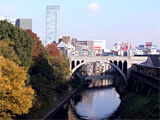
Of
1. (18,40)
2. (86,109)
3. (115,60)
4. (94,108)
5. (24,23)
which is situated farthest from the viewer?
(24,23)

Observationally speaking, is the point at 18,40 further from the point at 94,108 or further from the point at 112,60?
the point at 112,60

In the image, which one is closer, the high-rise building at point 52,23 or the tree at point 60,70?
the tree at point 60,70

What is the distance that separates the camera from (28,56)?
29219 mm

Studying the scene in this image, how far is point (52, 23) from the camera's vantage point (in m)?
176

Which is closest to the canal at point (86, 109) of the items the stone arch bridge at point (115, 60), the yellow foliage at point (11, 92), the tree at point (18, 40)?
the tree at point (18, 40)

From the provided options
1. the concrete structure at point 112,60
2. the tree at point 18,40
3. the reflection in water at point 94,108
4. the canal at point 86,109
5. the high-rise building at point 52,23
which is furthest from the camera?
the high-rise building at point 52,23

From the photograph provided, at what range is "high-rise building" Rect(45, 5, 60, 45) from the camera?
577 ft

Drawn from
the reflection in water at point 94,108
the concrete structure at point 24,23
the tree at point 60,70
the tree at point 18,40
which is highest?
the concrete structure at point 24,23

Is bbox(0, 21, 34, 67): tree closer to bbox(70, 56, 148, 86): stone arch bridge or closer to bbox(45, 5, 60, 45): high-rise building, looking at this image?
bbox(70, 56, 148, 86): stone arch bridge

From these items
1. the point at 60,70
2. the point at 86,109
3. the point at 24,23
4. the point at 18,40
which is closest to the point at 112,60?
the point at 60,70

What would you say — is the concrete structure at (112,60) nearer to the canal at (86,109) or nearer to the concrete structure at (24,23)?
the canal at (86,109)

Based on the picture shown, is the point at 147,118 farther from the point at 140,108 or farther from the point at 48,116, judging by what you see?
the point at 48,116

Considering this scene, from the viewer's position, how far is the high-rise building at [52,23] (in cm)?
17588

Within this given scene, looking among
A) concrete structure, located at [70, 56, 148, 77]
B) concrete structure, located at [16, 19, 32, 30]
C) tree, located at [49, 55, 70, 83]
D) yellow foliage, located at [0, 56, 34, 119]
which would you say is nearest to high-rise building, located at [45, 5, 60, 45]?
concrete structure, located at [16, 19, 32, 30]
